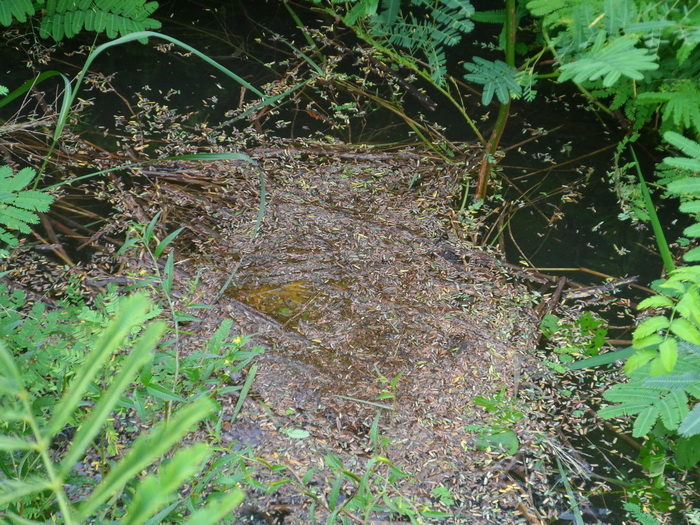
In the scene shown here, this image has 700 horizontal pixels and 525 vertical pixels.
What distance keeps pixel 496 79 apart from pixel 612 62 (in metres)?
0.56

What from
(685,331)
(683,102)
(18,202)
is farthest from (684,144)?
(18,202)

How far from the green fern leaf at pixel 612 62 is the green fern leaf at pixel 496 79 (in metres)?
0.37

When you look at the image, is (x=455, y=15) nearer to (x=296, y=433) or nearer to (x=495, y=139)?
(x=495, y=139)

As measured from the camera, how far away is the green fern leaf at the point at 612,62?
187 cm

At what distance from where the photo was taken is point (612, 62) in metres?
1.93

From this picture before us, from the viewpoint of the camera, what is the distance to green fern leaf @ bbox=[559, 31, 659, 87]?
6.14 feet

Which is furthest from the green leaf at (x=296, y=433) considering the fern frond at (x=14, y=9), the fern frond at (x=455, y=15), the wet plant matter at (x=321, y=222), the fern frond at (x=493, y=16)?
the fern frond at (x=14, y=9)

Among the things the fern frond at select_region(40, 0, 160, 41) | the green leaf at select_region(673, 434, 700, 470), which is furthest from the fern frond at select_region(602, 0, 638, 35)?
the fern frond at select_region(40, 0, 160, 41)

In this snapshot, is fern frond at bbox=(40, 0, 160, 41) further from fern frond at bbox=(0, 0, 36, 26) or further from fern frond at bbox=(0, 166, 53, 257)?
fern frond at bbox=(0, 166, 53, 257)

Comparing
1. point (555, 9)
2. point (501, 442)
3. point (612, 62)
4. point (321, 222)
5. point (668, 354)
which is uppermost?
point (555, 9)

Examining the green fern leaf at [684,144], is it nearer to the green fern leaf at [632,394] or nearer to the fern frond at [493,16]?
the green fern leaf at [632,394]

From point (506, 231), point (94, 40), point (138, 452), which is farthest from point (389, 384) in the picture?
point (94, 40)

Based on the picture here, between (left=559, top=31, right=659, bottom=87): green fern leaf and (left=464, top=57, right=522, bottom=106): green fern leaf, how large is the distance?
37 cm

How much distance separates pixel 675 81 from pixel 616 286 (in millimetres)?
829
